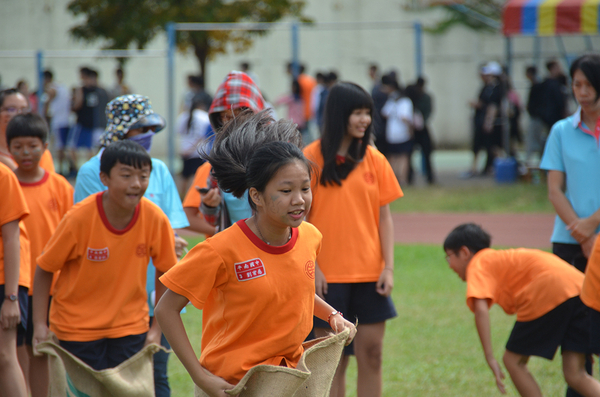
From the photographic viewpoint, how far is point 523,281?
394 centimetres

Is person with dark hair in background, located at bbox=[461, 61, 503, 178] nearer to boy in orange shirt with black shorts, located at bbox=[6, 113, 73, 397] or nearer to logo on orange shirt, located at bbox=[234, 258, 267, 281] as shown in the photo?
boy in orange shirt with black shorts, located at bbox=[6, 113, 73, 397]

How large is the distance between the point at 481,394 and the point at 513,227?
558 centimetres

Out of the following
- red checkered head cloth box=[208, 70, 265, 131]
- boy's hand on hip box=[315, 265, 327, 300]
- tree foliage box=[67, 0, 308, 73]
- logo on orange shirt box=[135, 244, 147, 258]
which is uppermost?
tree foliage box=[67, 0, 308, 73]

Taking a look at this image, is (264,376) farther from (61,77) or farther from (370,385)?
(61,77)

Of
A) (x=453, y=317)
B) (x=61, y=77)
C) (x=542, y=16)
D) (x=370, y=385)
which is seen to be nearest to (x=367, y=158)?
(x=370, y=385)

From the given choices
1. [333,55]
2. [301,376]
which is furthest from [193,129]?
[333,55]

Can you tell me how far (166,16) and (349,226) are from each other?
1310cm

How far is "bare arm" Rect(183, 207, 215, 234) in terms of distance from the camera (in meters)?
3.97

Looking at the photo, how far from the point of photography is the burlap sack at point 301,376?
2297 millimetres

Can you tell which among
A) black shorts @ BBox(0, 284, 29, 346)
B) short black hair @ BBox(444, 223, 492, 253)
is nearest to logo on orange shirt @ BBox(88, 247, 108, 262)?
black shorts @ BBox(0, 284, 29, 346)

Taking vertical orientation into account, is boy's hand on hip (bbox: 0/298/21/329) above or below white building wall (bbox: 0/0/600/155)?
below

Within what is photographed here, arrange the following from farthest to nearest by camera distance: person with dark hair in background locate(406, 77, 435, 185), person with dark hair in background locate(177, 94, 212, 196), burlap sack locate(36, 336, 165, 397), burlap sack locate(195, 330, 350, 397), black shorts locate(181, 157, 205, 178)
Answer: person with dark hair in background locate(406, 77, 435, 185) → black shorts locate(181, 157, 205, 178) → person with dark hair in background locate(177, 94, 212, 196) → burlap sack locate(36, 336, 165, 397) → burlap sack locate(195, 330, 350, 397)

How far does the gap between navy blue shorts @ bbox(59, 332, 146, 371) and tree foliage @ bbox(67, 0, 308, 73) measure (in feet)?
41.7

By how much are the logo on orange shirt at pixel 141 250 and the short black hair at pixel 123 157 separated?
387 mm
